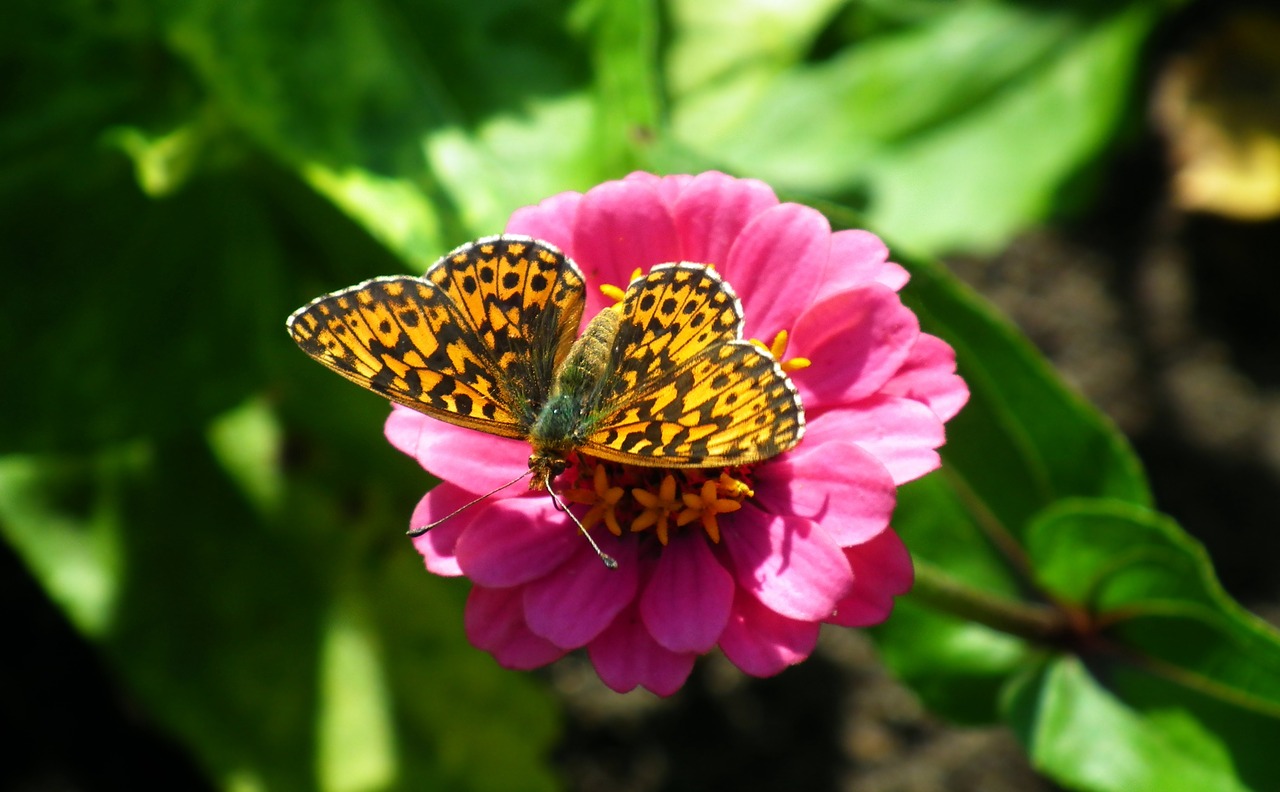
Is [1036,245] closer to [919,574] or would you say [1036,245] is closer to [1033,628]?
[1033,628]

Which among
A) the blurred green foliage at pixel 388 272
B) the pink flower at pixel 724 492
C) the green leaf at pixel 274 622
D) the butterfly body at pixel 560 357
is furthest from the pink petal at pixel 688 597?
the green leaf at pixel 274 622

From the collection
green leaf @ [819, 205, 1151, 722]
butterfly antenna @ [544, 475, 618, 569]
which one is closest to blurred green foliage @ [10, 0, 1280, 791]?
green leaf @ [819, 205, 1151, 722]

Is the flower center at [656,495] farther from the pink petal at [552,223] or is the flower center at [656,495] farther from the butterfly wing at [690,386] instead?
the pink petal at [552,223]

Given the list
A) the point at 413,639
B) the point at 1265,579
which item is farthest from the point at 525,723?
the point at 1265,579

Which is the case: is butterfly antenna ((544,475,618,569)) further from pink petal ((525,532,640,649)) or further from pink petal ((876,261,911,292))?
pink petal ((876,261,911,292))

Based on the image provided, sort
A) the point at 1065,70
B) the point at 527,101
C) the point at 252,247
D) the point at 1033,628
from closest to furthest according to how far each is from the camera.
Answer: the point at 1033,628 → the point at 527,101 → the point at 252,247 → the point at 1065,70

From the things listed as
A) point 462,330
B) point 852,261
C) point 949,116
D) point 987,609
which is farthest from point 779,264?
point 949,116

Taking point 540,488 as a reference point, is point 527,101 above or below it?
above
